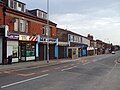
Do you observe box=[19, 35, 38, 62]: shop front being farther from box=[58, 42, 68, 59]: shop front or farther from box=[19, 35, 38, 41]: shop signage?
box=[58, 42, 68, 59]: shop front

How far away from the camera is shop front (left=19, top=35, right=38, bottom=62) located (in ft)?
101

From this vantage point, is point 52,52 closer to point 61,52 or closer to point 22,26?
point 61,52

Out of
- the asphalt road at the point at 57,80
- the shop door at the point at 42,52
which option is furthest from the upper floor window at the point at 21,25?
the asphalt road at the point at 57,80

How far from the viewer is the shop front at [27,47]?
30.9 meters

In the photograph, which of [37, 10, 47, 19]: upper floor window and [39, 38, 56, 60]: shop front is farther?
[37, 10, 47, 19]: upper floor window

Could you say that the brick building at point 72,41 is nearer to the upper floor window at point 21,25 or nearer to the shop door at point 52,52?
Result: the shop door at point 52,52

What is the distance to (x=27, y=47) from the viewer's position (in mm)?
32438

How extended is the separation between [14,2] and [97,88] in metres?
23.6

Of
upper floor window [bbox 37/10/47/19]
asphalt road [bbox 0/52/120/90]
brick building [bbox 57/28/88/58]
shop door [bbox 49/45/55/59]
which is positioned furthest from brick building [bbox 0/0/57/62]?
brick building [bbox 57/28/88/58]

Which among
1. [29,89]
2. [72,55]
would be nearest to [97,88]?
[29,89]

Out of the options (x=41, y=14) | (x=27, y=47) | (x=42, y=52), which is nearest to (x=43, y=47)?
(x=42, y=52)

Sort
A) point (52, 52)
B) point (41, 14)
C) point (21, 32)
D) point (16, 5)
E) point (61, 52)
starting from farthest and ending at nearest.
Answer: point (61, 52)
point (52, 52)
point (41, 14)
point (16, 5)
point (21, 32)

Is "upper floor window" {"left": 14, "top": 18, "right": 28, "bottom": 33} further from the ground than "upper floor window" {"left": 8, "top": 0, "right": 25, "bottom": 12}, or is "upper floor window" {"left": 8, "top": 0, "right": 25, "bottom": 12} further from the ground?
"upper floor window" {"left": 8, "top": 0, "right": 25, "bottom": 12}

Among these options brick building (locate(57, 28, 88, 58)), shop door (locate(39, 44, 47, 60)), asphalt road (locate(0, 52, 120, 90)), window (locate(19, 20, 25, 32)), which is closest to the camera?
asphalt road (locate(0, 52, 120, 90))
